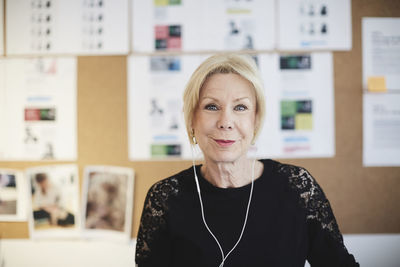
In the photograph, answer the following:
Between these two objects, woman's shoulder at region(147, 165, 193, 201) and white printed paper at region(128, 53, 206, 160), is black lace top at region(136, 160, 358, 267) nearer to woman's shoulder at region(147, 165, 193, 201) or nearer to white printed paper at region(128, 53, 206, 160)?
woman's shoulder at region(147, 165, 193, 201)

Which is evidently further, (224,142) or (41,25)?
(41,25)

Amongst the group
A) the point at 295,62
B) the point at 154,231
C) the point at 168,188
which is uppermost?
the point at 295,62

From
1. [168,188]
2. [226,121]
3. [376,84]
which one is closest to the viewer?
[226,121]

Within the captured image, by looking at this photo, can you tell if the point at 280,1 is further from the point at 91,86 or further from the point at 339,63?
the point at 91,86

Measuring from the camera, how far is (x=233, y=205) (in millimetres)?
896

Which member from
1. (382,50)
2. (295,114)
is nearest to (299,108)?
(295,114)

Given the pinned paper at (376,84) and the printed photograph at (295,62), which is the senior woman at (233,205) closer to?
the printed photograph at (295,62)

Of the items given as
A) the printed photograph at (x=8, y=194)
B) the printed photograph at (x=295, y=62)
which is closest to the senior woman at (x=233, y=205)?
the printed photograph at (x=295, y=62)

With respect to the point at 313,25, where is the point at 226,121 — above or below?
below

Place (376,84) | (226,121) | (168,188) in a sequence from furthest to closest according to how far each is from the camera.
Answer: (376,84) → (168,188) → (226,121)

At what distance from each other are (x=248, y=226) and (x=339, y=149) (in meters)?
0.68

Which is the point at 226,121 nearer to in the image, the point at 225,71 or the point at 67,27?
the point at 225,71

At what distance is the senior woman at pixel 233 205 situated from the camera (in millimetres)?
858

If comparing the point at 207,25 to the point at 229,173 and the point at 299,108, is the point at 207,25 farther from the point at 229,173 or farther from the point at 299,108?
the point at 229,173
